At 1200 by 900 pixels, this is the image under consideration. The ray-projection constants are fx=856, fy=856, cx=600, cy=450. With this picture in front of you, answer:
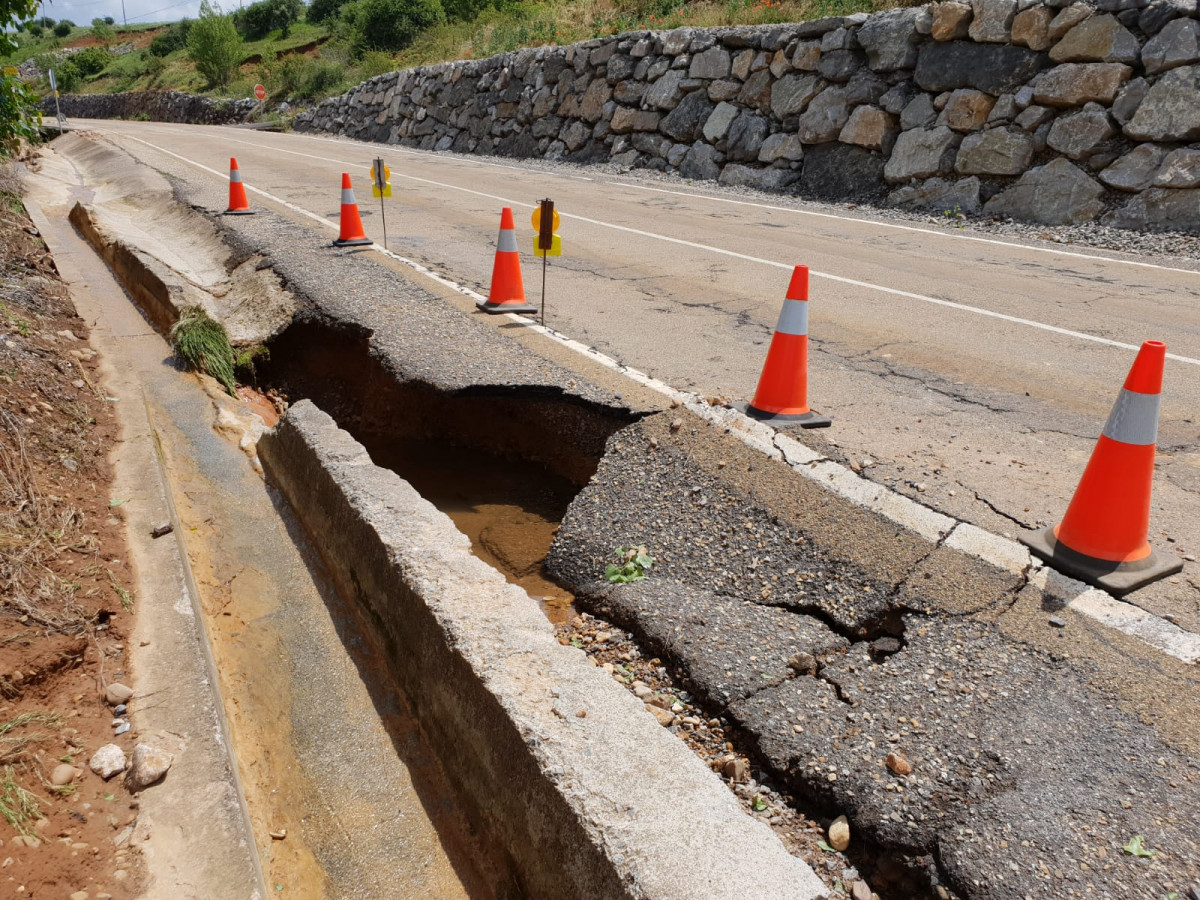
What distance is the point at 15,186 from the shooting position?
11.6 metres

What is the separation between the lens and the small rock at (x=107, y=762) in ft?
8.66

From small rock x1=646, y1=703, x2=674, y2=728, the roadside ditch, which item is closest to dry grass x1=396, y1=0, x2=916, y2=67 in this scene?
the roadside ditch

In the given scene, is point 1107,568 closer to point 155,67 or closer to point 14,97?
point 14,97

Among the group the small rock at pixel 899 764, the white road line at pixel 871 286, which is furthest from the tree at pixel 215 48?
the small rock at pixel 899 764

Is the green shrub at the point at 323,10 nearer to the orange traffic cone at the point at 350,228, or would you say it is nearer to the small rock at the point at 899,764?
the orange traffic cone at the point at 350,228

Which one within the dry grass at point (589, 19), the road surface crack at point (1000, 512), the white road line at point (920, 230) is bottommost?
the road surface crack at point (1000, 512)

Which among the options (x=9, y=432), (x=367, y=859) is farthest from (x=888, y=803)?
(x=9, y=432)

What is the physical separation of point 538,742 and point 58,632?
1878 millimetres

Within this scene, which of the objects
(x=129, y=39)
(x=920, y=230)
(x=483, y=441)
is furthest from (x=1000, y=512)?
(x=129, y=39)

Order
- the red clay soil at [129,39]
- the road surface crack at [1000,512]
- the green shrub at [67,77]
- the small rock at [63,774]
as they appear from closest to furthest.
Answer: the small rock at [63,774], the road surface crack at [1000,512], the green shrub at [67,77], the red clay soil at [129,39]

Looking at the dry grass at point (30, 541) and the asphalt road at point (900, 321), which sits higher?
the asphalt road at point (900, 321)

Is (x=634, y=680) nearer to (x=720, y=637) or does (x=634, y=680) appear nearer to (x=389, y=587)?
(x=720, y=637)

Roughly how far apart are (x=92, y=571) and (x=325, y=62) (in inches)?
1414

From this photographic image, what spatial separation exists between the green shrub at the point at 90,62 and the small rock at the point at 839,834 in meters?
71.9
